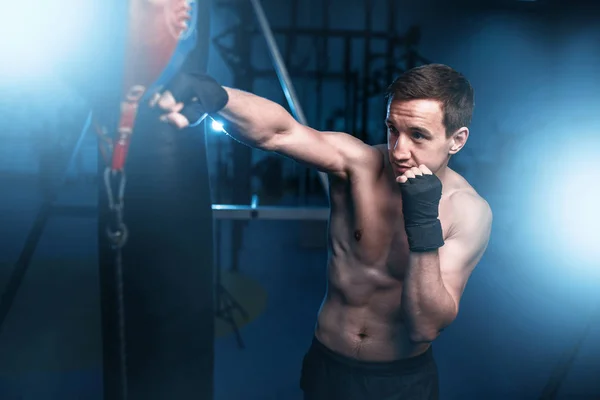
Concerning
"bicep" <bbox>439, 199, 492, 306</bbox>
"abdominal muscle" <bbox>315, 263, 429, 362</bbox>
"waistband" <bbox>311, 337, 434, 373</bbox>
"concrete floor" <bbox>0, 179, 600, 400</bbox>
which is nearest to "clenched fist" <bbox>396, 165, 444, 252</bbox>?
"bicep" <bbox>439, 199, 492, 306</bbox>

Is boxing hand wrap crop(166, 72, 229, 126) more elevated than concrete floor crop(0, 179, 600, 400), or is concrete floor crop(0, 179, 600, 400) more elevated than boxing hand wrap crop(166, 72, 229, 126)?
boxing hand wrap crop(166, 72, 229, 126)

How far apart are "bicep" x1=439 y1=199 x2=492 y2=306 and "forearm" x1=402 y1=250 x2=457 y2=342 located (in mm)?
60

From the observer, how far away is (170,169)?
1.38 meters

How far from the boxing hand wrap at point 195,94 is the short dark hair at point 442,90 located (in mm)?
473

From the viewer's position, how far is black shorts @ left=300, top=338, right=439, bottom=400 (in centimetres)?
132

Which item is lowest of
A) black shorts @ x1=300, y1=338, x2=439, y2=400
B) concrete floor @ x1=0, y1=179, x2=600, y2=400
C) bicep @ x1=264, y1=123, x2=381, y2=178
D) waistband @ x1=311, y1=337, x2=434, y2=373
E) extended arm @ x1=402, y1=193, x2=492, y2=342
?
concrete floor @ x1=0, y1=179, x2=600, y2=400

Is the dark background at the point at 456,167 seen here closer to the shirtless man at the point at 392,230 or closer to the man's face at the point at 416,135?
the shirtless man at the point at 392,230

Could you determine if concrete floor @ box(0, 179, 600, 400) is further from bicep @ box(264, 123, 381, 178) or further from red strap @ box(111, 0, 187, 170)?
red strap @ box(111, 0, 187, 170)

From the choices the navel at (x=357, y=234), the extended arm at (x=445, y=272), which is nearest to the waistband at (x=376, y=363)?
the extended arm at (x=445, y=272)

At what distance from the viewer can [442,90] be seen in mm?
1132

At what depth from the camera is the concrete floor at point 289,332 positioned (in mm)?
2629

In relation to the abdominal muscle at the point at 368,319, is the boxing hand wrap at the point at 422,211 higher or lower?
higher

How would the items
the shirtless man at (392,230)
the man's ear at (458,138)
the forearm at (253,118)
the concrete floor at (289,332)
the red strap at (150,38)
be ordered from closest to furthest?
the red strap at (150,38), the forearm at (253,118), the shirtless man at (392,230), the man's ear at (458,138), the concrete floor at (289,332)

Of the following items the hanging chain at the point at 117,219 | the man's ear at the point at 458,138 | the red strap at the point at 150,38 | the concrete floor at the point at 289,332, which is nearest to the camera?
the red strap at the point at 150,38
